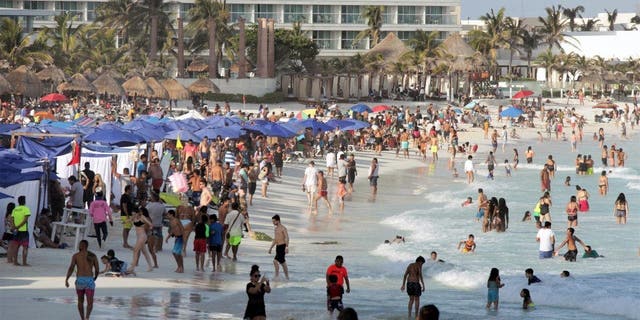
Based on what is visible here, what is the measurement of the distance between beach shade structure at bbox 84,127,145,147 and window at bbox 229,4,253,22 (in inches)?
2522

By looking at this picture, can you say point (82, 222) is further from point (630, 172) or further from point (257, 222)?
point (630, 172)

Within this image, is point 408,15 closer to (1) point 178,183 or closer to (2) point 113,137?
(2) point 113,137

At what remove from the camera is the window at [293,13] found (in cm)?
9258

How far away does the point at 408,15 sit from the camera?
94438 millimetres

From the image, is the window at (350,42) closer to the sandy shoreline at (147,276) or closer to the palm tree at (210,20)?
the palm tree at (210,20)

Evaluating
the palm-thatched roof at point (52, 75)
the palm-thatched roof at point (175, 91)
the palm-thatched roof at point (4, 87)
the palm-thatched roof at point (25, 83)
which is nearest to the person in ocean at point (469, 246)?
the palm-thatched roof at point (4, 87)

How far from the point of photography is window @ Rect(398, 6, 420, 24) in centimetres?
9421

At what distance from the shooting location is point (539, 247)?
25375mm

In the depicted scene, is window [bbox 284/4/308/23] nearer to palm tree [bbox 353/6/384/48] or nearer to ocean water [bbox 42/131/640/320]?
palm tree [bbox 353/6/384/48]

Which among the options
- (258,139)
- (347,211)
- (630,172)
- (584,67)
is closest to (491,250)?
(347,211)

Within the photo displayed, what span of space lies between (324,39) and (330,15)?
1919mm

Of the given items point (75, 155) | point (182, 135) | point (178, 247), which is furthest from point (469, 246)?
point (182, 135)

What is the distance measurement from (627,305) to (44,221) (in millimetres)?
9444

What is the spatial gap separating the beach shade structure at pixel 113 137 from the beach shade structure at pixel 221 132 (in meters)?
7.00
